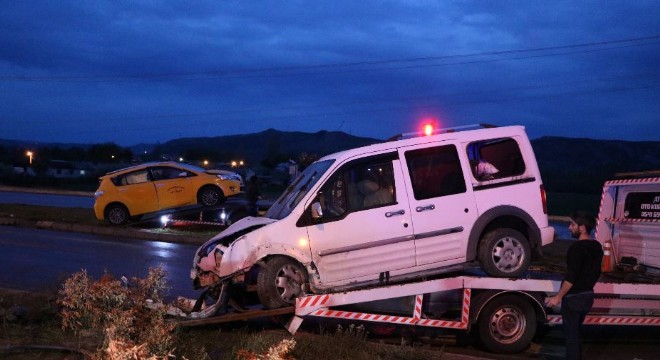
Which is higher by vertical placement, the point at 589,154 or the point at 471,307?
the point at 589,154

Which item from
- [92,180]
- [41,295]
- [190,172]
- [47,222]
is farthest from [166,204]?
[92,180]

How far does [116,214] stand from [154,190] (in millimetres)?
1323

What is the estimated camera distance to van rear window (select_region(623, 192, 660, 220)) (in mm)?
9945

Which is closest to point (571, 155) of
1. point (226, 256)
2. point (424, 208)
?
point (424, 208)

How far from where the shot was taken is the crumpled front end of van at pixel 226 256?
771 cm

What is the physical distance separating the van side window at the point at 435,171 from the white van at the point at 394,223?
0.01 m

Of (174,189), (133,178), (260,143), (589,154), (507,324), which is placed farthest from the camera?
(260,143)

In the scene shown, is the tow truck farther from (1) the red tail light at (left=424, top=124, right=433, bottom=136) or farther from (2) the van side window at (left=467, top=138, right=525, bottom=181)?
(1) the red tail light at (left=424, top=124, right=433, bottom=136)

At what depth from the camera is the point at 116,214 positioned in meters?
20.9

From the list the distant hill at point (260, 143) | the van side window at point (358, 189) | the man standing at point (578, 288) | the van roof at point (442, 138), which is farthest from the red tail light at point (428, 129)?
the distant hill at point (260, 143)

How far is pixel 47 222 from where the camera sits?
21.3 meters

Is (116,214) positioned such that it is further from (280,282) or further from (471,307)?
(471,307)

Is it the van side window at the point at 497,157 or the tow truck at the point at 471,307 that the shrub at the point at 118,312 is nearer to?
the tow truck at the point at 471,307

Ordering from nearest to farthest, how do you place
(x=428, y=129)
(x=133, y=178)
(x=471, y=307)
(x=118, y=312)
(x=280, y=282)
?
(x=118, y=312), (x=280, y=282), (x=471, y=307), (x=428, y=129), (x=133, y=178)
